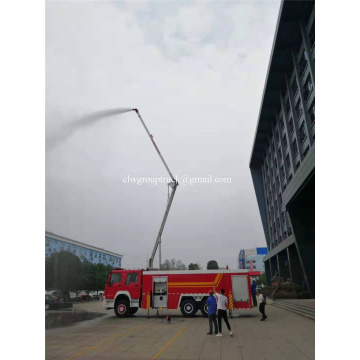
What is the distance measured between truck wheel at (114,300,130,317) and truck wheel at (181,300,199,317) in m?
2.89

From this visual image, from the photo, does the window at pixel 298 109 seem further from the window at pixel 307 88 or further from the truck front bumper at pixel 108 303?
the truck front bumper at pixel 108 303

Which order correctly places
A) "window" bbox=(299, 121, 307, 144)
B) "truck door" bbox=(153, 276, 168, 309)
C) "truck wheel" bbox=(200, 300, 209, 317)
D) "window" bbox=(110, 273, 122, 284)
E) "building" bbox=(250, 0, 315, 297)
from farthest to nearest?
"window" bbox=(299, 121, 307, 144) < "building" bbox=(250, 0, 315, 297) < "window" bbox=(110, 273, 122, 284) < "truck door" bbox=(153, 276, 168, 309) < "truck wheel" bbox=(200, 300, 209, 317)

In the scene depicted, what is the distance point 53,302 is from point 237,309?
241 inches

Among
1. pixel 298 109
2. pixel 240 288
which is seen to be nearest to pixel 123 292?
pixel 240 288

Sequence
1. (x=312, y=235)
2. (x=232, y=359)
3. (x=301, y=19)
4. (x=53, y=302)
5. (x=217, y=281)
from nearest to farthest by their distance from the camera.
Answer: (x=232, y=359) < (x=53, y=302) < (x=217, y=281) < (x=301, y=19) < (x=312, y=235)

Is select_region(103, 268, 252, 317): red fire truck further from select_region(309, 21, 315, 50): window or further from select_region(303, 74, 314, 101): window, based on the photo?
select_region(309, 21, 315, 50): window

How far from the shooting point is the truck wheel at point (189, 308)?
12.6m

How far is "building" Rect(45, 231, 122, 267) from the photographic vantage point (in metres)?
7.74

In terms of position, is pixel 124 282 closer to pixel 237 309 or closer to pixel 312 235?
pixel 237 309

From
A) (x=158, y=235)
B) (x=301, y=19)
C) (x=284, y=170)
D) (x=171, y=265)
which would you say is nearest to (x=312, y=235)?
(x=284, y=170)

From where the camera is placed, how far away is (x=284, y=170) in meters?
28.5

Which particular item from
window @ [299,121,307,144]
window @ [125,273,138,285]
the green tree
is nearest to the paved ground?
the green tree

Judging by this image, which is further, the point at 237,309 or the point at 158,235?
the point at 237,309

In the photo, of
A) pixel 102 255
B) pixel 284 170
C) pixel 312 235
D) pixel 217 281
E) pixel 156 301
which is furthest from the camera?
pixel 284 170
